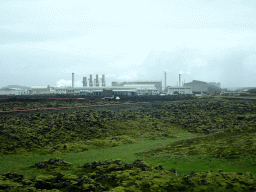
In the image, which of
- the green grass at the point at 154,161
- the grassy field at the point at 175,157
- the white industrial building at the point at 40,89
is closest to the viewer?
the green grass at the point at 154,161

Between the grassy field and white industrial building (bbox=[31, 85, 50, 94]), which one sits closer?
the grassy field

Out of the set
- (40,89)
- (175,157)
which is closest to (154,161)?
(175,157)

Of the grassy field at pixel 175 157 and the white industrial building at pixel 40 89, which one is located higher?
the white industrial building at pixel 40 89

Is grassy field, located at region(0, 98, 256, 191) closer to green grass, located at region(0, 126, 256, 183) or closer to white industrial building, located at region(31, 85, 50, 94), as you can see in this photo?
green grass, located at region(0, 126, 256, 183)

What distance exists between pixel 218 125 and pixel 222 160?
1690 cm

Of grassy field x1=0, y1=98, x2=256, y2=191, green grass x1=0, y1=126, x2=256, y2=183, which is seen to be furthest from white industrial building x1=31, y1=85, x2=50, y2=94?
green grass x1=0, y1=126, x2=256, y2=183

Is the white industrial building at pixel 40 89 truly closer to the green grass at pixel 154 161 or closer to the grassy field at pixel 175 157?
the grassy field at pixel 175 157

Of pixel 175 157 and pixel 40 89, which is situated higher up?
pixel 40 89

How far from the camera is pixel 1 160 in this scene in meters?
14.8

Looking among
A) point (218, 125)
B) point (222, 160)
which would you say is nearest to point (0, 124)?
point (222, 160)

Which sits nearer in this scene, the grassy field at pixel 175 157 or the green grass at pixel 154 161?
the green grass at pixel 154 161

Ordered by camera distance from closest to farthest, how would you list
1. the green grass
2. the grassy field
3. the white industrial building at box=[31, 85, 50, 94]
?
the green grass, the grassy field, the white industrial building at box=[31, 85, 50, 94]

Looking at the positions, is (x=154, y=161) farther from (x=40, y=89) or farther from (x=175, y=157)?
(x=40, y=89)

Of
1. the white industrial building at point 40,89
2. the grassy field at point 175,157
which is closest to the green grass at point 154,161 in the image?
the grassy field at point 175,157
